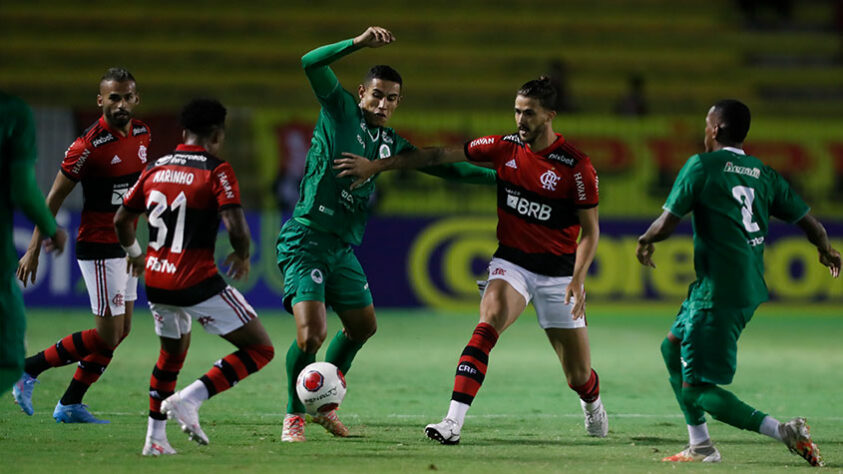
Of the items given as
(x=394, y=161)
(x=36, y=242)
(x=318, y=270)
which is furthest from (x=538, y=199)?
(x=36, y=242)

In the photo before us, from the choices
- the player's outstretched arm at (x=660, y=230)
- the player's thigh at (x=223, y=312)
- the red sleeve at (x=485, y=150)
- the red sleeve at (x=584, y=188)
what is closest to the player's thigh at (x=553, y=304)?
the red sleeve at (x=584, y=188)

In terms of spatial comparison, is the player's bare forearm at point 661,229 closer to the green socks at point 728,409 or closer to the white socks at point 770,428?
the green socks at point 728,409

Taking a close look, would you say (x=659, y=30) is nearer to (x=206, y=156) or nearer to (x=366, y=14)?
(x=366, y=14)

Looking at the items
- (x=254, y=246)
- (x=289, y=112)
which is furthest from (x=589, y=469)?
(x=289, y=112)

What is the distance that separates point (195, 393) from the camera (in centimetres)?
643

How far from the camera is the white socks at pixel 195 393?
639 cm

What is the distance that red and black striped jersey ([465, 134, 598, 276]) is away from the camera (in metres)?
7.54

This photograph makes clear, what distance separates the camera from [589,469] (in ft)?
20.8

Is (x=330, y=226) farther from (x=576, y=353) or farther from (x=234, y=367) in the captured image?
(x=576, y=353)

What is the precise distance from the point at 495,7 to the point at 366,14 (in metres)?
2.70

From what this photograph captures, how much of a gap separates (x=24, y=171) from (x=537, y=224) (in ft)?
10.9

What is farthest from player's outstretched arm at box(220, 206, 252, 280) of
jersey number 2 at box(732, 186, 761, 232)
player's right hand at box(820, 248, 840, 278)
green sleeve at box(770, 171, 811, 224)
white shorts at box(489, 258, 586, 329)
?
player's right hand at box(820, 248, 840, 278)

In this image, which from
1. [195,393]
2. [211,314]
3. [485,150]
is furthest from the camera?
[485,150]

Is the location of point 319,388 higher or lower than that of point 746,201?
lower
